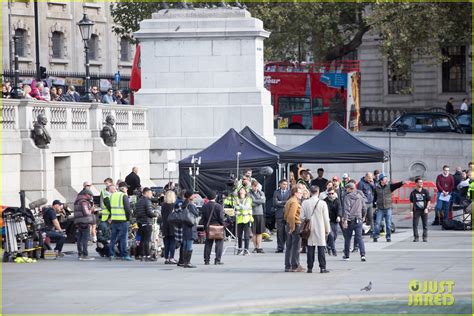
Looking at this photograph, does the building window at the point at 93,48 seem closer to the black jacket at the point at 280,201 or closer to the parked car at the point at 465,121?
the parked car at the point at 465,121

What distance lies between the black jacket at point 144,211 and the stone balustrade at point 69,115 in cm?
612

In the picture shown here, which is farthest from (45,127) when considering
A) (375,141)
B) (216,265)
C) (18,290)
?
(375,141)

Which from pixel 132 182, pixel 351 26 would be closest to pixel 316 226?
pixel 132 182

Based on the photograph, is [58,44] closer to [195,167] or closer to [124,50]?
[124,50]

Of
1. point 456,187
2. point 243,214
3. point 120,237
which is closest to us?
point 120,237

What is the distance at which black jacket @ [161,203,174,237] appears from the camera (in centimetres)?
2672

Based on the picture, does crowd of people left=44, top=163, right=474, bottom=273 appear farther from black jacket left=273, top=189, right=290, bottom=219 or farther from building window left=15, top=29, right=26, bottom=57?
building window left=15, top=29, right=26, bottom=57

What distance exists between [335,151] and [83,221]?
7.74 m

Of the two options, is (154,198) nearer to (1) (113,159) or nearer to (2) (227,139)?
(2) (227,139)

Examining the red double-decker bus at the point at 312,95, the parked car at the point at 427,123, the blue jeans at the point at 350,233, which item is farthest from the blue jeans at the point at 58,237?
the red double-decker bus at the point at 312,95

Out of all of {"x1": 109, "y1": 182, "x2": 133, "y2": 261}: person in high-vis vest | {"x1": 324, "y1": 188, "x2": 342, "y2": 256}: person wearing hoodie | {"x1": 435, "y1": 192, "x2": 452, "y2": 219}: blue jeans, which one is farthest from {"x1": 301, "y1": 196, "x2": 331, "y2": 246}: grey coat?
{"x1": 435, "y1": 192, "x2": 452, "y2": 219}: blue jeans

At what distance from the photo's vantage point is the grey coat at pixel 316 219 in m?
24.8

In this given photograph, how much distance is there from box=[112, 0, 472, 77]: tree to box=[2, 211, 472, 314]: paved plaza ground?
24.5 metres

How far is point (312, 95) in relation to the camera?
58.8m
